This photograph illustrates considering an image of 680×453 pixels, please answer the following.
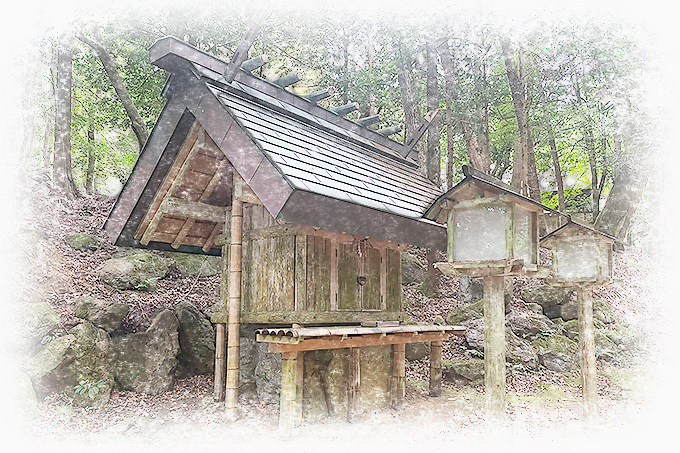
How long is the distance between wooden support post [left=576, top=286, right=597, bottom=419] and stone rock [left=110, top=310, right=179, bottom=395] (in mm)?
6165

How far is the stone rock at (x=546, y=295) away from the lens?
11281 mm

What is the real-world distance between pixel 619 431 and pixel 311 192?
526cm

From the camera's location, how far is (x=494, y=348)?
4.52 m

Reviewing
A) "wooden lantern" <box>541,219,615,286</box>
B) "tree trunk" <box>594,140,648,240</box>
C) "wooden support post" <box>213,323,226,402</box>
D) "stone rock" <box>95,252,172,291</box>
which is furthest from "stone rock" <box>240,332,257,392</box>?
"tree trunk" <box>594,140,648,240</box>

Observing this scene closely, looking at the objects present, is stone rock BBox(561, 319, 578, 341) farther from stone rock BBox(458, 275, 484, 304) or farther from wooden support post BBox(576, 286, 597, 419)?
wooden support post BBox(576, 286, 597, 419)

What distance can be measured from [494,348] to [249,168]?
320cm

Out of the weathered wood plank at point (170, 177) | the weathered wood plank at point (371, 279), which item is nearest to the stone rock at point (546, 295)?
the weathered wood plank at point (371, 279)

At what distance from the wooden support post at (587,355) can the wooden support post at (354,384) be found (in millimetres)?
2952

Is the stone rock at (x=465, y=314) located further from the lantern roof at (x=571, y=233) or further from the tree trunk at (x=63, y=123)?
the tree trunk at (x=63, y=123)

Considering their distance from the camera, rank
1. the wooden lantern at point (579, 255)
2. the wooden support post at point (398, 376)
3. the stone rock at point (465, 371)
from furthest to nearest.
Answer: the stone rock at point (465, 371)
the wooden support post at point (398, 376)
the wooden lantern at point (579, 255)

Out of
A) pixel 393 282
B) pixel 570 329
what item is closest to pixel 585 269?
pixel 393 282

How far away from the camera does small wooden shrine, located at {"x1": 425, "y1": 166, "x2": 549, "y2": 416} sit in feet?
14.4

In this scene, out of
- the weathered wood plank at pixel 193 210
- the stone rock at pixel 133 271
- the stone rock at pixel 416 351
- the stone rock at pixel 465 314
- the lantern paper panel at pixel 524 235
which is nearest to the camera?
the lantern paper panel at pixel 524 235

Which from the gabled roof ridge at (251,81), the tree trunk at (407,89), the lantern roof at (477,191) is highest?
the tree trunk at (407,89)
